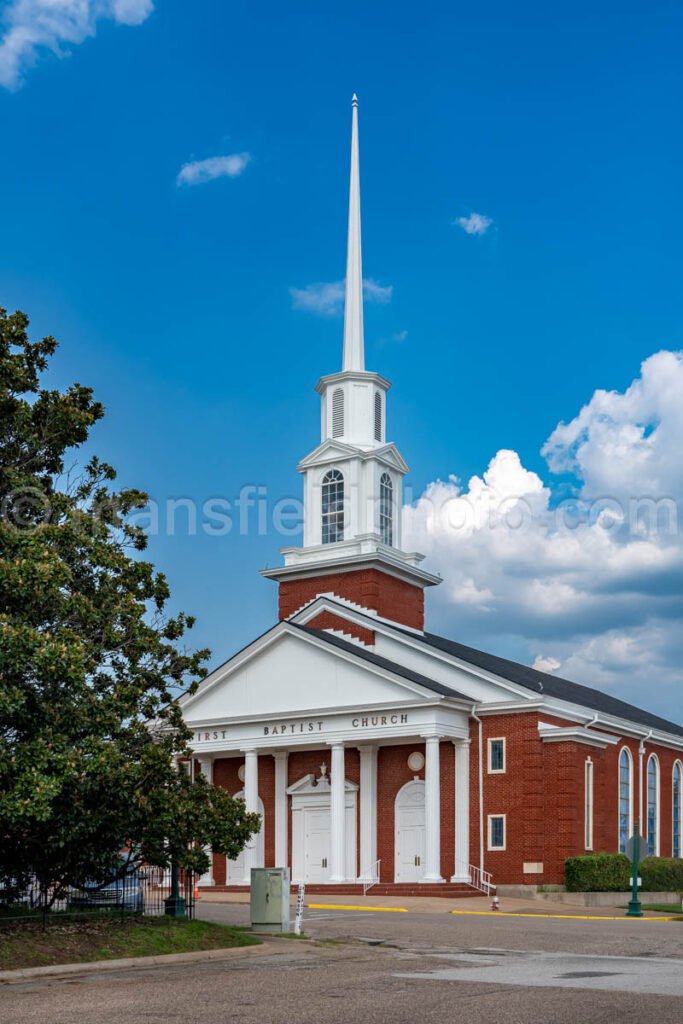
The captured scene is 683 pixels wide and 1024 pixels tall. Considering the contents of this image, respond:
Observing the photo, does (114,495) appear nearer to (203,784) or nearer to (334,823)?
(203,784)

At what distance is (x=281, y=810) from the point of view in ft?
152

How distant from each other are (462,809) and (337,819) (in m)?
4.29

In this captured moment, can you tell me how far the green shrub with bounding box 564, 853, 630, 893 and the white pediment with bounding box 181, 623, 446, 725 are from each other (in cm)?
733

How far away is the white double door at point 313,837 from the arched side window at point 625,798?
402 inches

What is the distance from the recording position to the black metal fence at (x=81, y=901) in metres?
20.9

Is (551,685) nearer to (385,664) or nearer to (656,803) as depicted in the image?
(656,803)

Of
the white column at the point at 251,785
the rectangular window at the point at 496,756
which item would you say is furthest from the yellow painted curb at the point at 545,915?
the white column at the point at 251,785

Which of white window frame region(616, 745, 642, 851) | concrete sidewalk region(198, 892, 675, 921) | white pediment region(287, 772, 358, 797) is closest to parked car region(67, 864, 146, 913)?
concrete sidewalk region(198, 892, 675, 921)

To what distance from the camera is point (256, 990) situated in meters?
15.6

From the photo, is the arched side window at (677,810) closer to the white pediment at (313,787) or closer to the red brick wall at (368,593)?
the red brick wall at (368,593)

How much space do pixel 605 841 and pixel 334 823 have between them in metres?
9.50

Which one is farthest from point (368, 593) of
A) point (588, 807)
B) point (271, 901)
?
point (271, 901)

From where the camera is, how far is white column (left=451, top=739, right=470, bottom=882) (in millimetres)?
42375

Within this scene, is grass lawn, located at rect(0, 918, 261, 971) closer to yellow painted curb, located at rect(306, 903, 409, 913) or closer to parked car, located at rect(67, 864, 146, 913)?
parked car, located at rect(67, 864, 146, 913)
